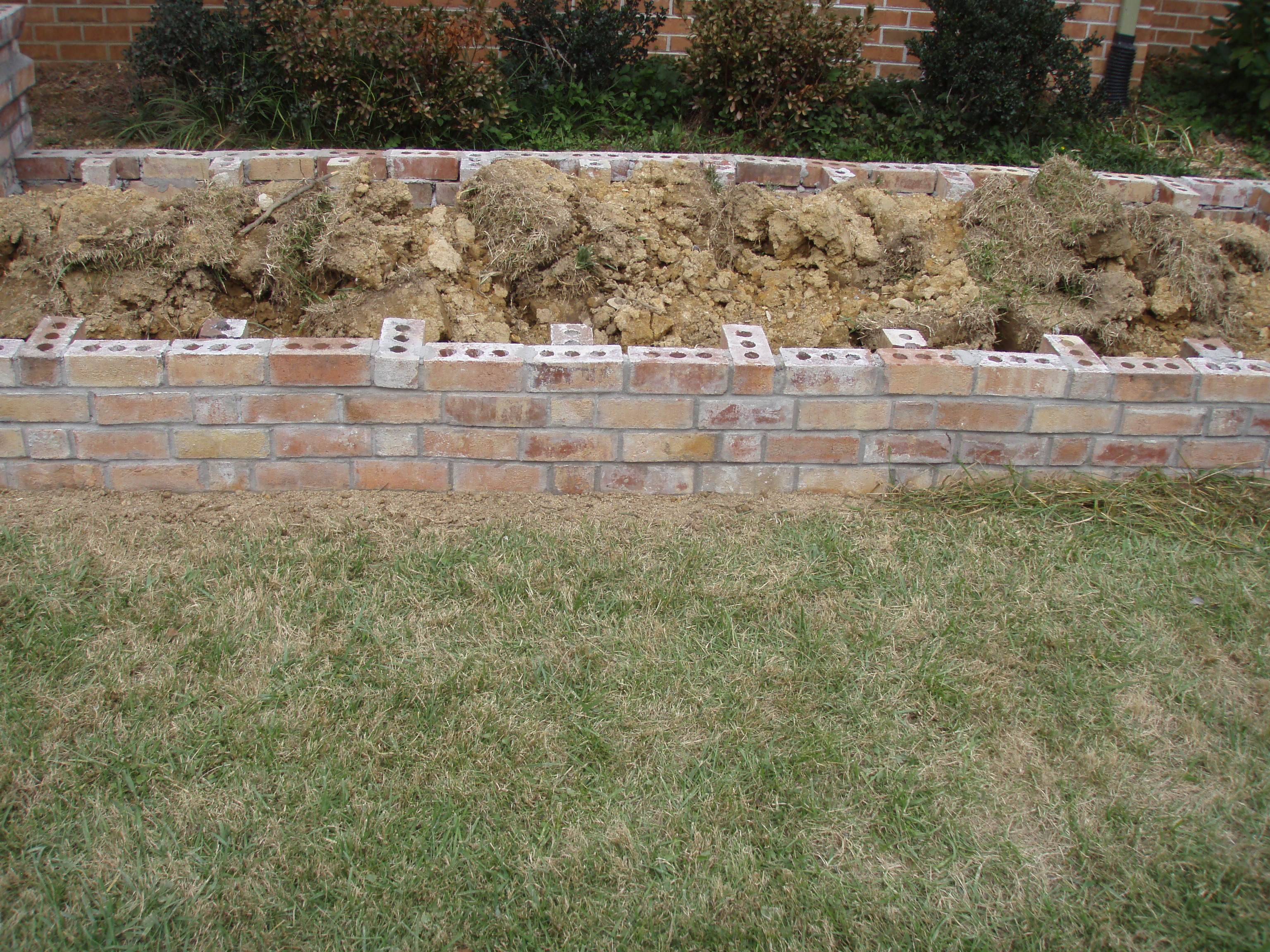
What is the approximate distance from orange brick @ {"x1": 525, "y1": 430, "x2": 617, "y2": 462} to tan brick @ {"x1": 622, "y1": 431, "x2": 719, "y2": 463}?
0.05 m

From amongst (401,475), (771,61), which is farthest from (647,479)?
(771,61)

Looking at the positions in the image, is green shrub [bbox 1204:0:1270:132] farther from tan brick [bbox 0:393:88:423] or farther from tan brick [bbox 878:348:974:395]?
tan brick [bbox 0:393:88:423]

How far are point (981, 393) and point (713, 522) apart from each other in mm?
998

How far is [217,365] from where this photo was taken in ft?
10.6

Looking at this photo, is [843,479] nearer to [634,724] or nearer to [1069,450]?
[1069,450]

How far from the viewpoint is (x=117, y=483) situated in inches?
134

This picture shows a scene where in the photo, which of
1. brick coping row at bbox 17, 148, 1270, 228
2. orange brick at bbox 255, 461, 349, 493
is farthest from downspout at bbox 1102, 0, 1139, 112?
orange brick at bbox 255, 461, 349, 493

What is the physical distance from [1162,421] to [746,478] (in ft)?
4.72

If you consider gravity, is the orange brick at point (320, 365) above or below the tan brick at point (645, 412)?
above

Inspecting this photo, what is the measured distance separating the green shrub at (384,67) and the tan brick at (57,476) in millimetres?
2676

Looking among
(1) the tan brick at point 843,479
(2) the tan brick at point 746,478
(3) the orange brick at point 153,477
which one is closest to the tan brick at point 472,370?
(2) the tan brick at point 746,478

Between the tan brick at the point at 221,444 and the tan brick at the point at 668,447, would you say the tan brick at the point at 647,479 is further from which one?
the tan brick at the point at 221,444

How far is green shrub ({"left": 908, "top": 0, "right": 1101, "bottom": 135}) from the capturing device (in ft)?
19.2

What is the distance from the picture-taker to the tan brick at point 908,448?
11.6ft
